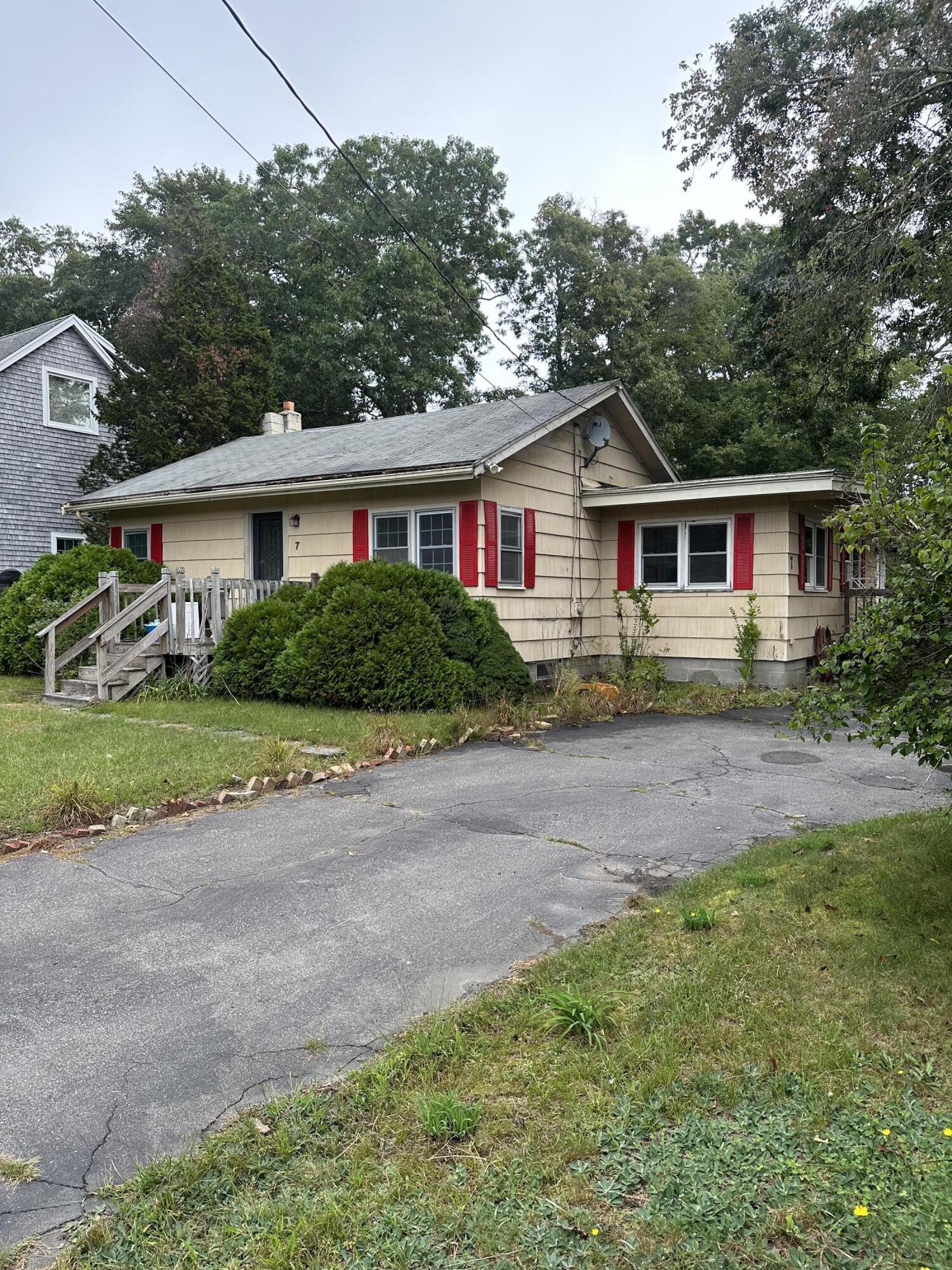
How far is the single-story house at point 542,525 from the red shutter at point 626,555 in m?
0.02

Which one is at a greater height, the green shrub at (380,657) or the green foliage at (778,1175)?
the green shrub at (380,657)

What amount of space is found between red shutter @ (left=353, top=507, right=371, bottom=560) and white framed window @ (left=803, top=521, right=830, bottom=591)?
6.94 m

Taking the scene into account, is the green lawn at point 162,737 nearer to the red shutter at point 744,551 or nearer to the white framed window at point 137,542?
the red shutter at point 744,551

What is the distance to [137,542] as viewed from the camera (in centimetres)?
1658

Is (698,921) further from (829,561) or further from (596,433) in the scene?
(829,561)

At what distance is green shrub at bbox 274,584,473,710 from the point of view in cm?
1019

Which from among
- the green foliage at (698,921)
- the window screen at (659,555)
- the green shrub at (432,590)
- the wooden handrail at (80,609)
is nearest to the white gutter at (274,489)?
the green shrub at (432,590)

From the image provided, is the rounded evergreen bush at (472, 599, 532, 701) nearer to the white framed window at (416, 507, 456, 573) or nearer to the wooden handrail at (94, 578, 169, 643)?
the white framed window at (416, 507, 456, 573)

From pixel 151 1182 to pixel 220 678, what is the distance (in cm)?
939

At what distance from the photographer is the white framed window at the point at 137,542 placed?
16.4 meters

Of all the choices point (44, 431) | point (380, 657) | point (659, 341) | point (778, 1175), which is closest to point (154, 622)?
point (380, 657)

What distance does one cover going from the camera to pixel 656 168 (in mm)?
14383

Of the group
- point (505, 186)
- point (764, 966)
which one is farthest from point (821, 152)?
point (505, 186)

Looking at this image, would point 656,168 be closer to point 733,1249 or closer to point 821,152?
point 821,152
